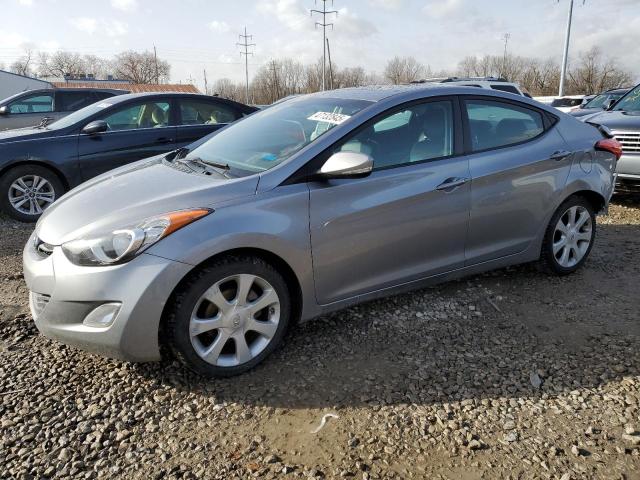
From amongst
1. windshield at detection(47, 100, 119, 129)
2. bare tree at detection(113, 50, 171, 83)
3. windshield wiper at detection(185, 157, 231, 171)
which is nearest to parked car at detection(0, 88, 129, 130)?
windshield at detection(47, 100, 119, 129)

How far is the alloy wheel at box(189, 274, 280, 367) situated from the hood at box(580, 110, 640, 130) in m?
5.59

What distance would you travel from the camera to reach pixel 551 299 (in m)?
3.86

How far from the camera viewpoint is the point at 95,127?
6.14m

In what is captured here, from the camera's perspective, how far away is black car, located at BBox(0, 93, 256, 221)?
237 inches

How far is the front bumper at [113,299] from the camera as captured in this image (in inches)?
97.6

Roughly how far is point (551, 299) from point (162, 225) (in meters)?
2.89

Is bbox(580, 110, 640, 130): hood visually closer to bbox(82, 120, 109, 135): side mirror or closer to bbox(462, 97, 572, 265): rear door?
bbox(462, 97, 572, 265): rear door

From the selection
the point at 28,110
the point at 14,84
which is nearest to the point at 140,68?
the point at 14,84

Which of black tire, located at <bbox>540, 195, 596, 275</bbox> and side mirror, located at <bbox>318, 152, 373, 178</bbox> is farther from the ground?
side mirror, located at <bbox>318, 152, 373, 178</bbox>

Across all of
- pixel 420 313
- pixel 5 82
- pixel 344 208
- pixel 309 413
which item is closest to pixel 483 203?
pixel 420 313

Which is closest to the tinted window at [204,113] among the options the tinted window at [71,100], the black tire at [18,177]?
the black tire at [18,177]

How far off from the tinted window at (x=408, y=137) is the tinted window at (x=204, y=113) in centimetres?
424

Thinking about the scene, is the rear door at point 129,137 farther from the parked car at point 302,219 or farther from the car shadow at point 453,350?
the car shadow at point 453,350

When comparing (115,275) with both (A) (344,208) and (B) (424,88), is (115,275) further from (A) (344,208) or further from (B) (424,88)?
(B) (424,88)
